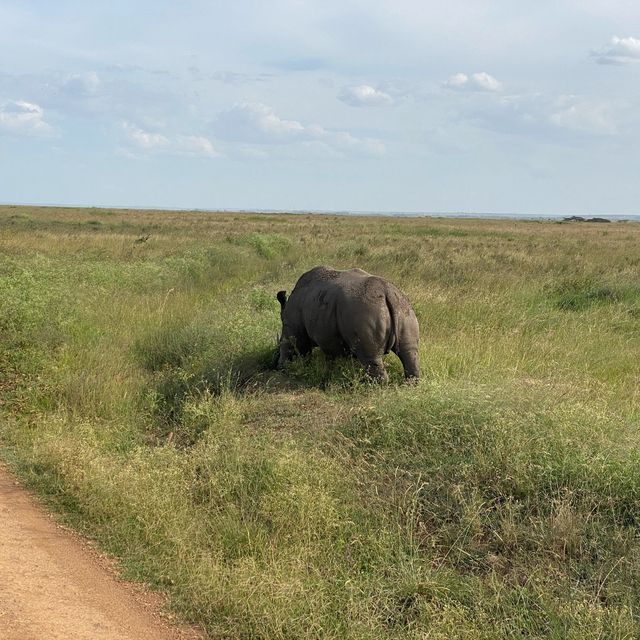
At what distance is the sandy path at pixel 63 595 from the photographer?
12.7 ft

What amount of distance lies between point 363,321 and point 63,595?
14.6 feet

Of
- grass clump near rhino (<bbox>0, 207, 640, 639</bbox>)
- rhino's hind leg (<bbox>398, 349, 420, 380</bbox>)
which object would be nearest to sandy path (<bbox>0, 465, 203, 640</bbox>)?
grass clump near rhino (<bbox>0, 207, 640, 639</bbox>)

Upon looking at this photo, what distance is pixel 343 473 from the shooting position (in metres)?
5.70

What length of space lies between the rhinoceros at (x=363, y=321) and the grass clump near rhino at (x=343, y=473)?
30 centimetres

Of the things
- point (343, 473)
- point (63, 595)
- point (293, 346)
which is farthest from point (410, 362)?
point (63, 595)

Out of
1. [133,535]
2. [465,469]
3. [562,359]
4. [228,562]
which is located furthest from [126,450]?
[562,359]

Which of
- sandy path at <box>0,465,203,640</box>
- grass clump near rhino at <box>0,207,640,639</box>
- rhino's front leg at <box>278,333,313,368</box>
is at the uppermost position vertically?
rhino's front leg at <box>278,333,313,368</box>

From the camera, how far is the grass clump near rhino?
165 inches

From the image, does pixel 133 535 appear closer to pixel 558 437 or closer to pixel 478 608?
pixel 478 608

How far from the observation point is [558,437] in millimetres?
5504

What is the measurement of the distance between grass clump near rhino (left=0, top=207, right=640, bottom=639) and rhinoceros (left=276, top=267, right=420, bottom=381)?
30 cm

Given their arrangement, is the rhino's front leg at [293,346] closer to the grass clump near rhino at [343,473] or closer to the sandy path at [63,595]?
the grass clump near rhino at [343,473]

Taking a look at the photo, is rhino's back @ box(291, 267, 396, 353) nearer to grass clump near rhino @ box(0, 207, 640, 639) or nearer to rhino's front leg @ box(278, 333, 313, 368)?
rhino's front leg @ box(278, 333, 313, 368)

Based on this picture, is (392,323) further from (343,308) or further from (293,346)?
(293,346)
